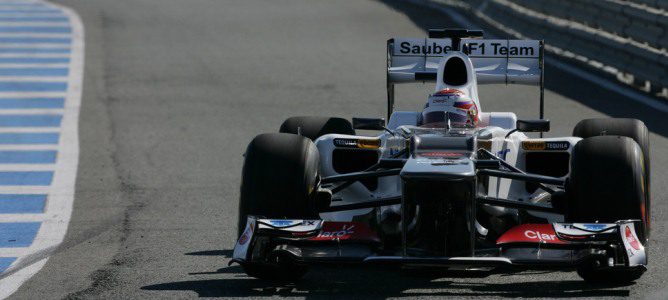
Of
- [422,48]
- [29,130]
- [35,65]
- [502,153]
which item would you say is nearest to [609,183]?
[502,153]

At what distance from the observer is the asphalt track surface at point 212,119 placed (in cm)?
902

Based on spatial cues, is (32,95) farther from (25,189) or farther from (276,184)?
(276,184)

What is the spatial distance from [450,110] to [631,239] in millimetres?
2197

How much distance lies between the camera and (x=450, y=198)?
27.9 feet

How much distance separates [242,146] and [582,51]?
703cm

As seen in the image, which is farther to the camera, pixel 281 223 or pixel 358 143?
pixel 358 143

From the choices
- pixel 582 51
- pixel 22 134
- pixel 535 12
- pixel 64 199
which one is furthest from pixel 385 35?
pixel 64 199

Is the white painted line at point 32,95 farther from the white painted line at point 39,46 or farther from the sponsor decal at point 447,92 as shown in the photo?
the sponsor decal at point 447,92

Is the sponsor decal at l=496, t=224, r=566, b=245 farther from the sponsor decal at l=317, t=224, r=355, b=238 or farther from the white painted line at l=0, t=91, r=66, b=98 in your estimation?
the white painted line at l=0, t=91, r=66, b=98

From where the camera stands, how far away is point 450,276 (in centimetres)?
915

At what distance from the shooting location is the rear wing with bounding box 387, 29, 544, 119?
11.7 meters

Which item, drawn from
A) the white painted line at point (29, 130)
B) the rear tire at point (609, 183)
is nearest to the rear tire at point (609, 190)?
the rear tire at point (609, 183)

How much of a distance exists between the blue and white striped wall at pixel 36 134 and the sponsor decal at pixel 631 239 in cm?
396

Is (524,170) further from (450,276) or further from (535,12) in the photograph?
(535,12)
